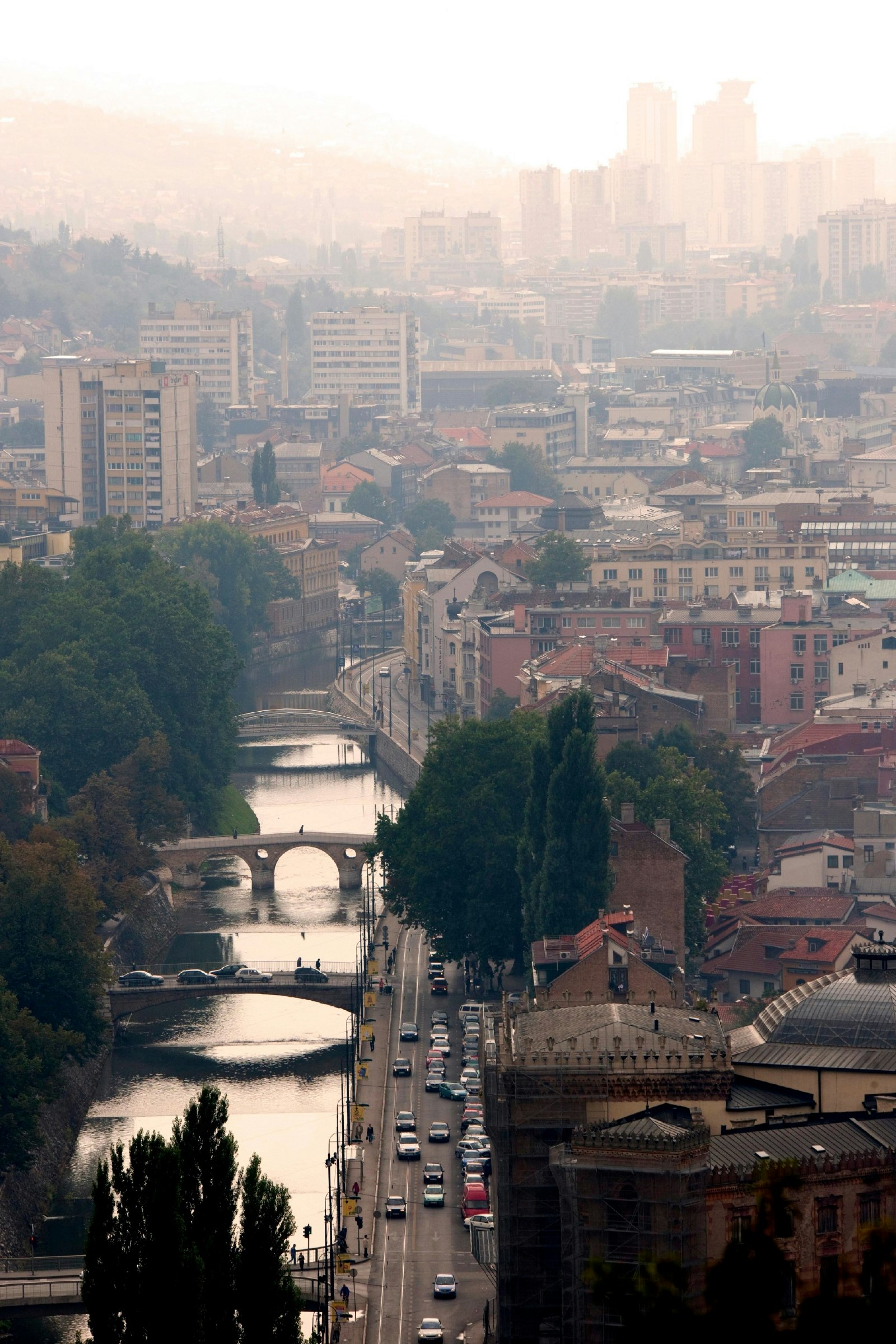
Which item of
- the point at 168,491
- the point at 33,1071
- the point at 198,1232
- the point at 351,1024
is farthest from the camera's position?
the point at 168,491

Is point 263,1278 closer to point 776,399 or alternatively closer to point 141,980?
point 141,980

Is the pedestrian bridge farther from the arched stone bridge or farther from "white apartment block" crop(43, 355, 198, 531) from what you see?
"white apartment block" crop(43, 355, 198, 531)

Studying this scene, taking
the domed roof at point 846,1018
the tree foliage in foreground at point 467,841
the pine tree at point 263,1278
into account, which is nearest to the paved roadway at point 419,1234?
the tree foliage in foreground at point 467,841

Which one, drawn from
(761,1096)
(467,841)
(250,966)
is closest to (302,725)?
(250,966)

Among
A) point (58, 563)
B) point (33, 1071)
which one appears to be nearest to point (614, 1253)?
point (33, 1071)

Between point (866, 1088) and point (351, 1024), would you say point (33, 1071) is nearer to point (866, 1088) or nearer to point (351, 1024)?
point (351, 1024)

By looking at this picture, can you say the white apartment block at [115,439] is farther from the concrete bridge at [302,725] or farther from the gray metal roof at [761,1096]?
the gray metal roof at [761,1096]
